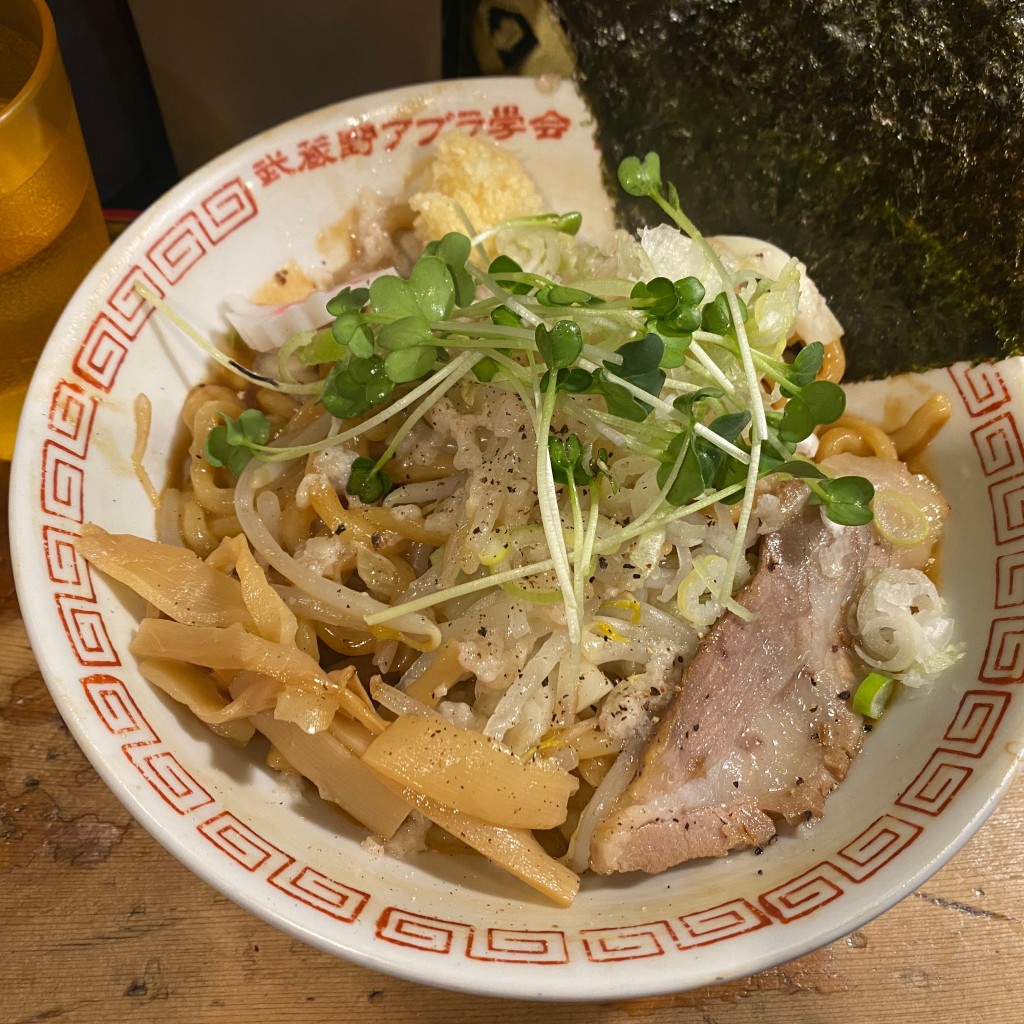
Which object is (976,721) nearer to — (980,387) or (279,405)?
(980,387)

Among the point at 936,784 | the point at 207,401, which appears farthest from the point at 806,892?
the point at 207,401

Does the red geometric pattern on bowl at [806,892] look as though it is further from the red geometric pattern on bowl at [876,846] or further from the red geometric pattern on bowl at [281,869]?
the red geometric pattern on bowl at [281,869]

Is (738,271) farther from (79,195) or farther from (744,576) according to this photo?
(79,195)

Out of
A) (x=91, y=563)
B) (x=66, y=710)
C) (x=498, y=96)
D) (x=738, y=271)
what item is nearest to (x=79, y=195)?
(x=91, y=563)

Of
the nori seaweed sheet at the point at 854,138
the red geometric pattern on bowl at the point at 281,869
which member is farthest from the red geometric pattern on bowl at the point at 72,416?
the nori seaweed sheet at the point at 854,138

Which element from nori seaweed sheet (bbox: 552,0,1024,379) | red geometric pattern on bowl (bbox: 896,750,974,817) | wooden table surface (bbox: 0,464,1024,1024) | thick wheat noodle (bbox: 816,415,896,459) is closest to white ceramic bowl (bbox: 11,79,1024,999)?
red geometric pattern on bowl (bbox: 896,750,974,817)
